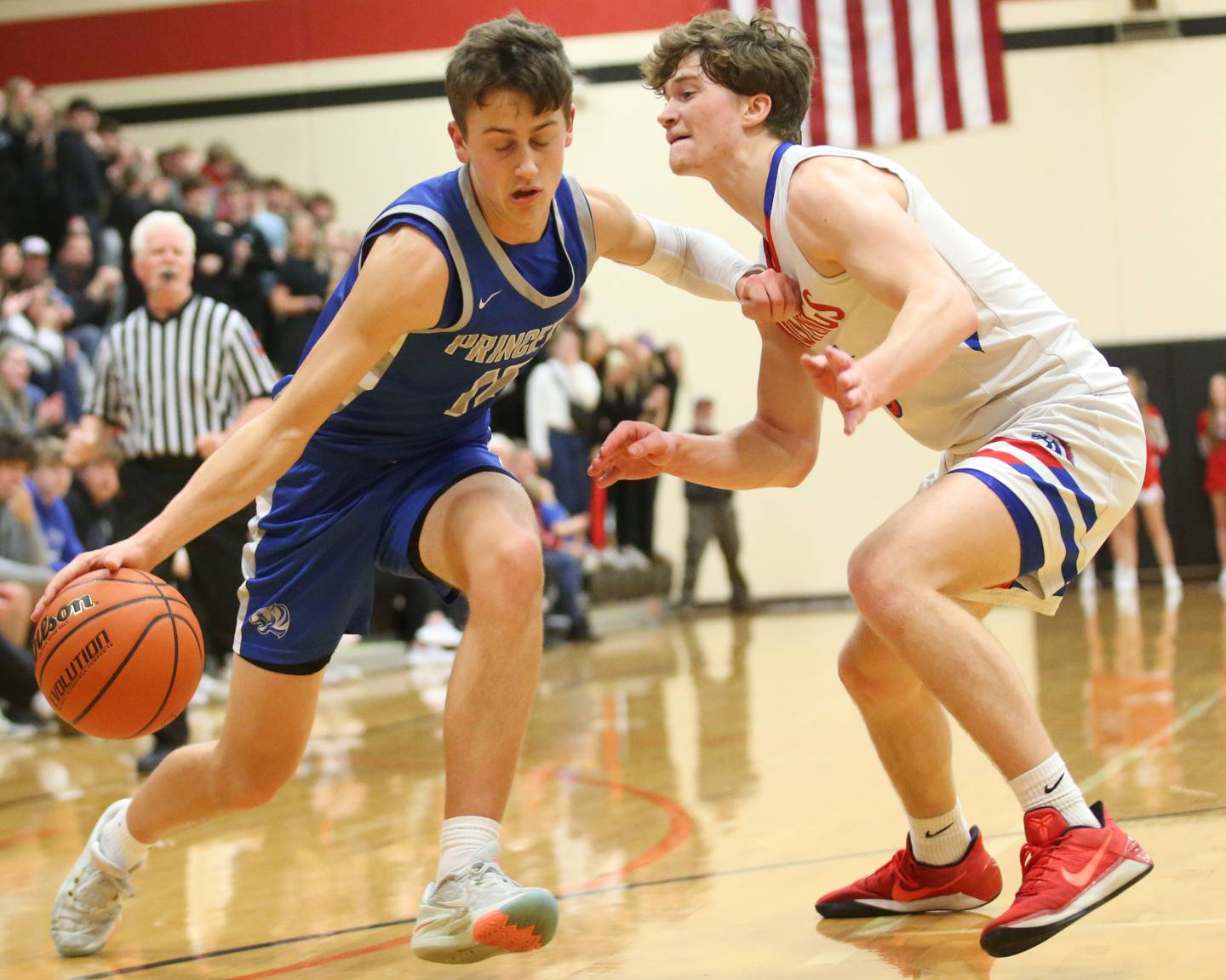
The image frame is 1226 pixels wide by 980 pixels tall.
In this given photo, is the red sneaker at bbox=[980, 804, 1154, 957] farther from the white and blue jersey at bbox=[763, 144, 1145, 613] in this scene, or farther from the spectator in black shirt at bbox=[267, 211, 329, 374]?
the spectator in black shirt at bbox=[267, 211, 329, 374]

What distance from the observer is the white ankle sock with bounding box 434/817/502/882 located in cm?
288

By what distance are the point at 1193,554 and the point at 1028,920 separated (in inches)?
534

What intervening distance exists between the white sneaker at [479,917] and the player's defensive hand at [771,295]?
1.34 m

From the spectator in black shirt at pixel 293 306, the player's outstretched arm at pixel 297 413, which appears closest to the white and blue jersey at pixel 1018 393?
the player's outstretched arm at pixel 297 413

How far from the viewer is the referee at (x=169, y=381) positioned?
6.11 m

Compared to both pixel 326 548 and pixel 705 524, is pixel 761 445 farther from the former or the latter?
pixel 705 524

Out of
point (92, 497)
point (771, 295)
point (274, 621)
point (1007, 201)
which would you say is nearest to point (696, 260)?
point (771, 295)

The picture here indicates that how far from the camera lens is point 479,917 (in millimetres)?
2754

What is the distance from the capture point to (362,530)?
339 cm

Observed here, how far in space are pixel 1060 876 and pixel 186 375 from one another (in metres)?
4.37

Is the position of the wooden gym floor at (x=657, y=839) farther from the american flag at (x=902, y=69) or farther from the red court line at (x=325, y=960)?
the american flag at (x=902, y=69)

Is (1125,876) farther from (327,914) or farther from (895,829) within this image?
(327,914)

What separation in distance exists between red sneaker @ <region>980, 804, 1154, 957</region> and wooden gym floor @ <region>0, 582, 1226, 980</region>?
20 centimetres

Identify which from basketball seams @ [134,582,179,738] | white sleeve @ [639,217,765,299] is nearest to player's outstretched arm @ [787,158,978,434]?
white sleeve @ [639,217,765,299]
